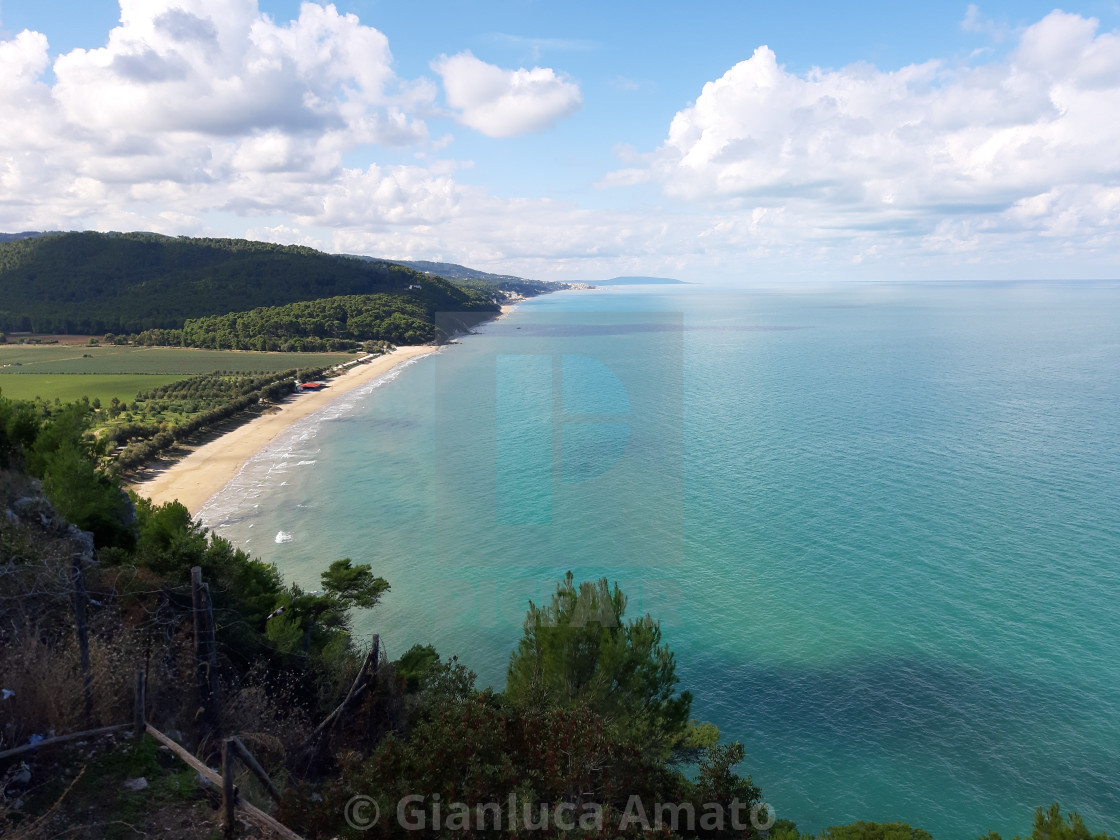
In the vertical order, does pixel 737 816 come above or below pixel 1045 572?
above

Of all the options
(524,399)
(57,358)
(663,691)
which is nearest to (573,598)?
(663,691)

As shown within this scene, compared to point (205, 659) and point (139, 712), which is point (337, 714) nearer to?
point (205, 659)

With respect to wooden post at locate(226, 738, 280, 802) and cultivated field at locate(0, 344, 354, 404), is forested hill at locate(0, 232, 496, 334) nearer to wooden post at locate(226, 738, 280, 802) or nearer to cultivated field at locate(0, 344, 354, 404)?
cultivated field at locate(0, 344, 354, 404)

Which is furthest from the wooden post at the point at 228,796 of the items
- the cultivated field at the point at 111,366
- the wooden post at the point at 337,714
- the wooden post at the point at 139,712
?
the cultivated field at the point at 111,366

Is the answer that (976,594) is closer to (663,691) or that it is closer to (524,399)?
(663,691)

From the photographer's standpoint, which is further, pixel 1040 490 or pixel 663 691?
pixel 1040 490

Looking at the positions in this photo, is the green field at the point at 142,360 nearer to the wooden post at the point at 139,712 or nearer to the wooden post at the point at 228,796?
the wooden post at the point at 139,712

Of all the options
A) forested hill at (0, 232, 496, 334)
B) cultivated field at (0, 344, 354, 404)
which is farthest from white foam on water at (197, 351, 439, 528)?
forested hill at (0, 232, 496, 334)

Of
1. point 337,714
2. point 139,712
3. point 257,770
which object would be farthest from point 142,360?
point 257,770
